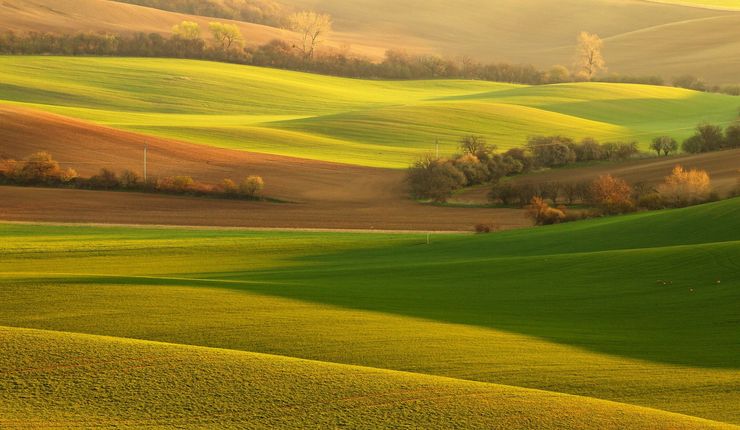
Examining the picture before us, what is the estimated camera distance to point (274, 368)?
39.7ft

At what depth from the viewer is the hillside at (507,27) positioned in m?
119

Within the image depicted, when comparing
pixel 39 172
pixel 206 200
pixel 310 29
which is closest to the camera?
pixel 206 200

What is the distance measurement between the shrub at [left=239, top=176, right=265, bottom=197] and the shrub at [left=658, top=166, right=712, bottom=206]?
18.4 meters

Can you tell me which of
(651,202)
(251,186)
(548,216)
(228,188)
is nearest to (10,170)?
(228,188)

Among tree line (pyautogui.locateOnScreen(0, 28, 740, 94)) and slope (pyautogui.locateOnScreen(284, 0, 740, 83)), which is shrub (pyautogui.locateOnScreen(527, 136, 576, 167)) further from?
slope (pyautogui.locateOnScreen(284, 0, 740, 83))

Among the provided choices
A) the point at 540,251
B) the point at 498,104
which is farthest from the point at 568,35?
the point at 540,251

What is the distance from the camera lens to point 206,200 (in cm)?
4866

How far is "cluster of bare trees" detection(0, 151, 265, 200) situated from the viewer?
49188mm

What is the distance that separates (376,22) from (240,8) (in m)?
22.9

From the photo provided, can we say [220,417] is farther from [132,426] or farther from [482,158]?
[482,158]

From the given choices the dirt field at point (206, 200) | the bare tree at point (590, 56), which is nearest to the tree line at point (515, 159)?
the dirt field at point (206, 200)

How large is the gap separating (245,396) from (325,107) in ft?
274

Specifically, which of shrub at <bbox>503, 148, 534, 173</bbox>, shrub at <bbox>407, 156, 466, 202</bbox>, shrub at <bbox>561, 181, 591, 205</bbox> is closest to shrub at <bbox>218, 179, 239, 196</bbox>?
shrub at <bbox>407, 156, 466, 202</bbox>

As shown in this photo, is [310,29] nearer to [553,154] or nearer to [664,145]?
[664,145]
